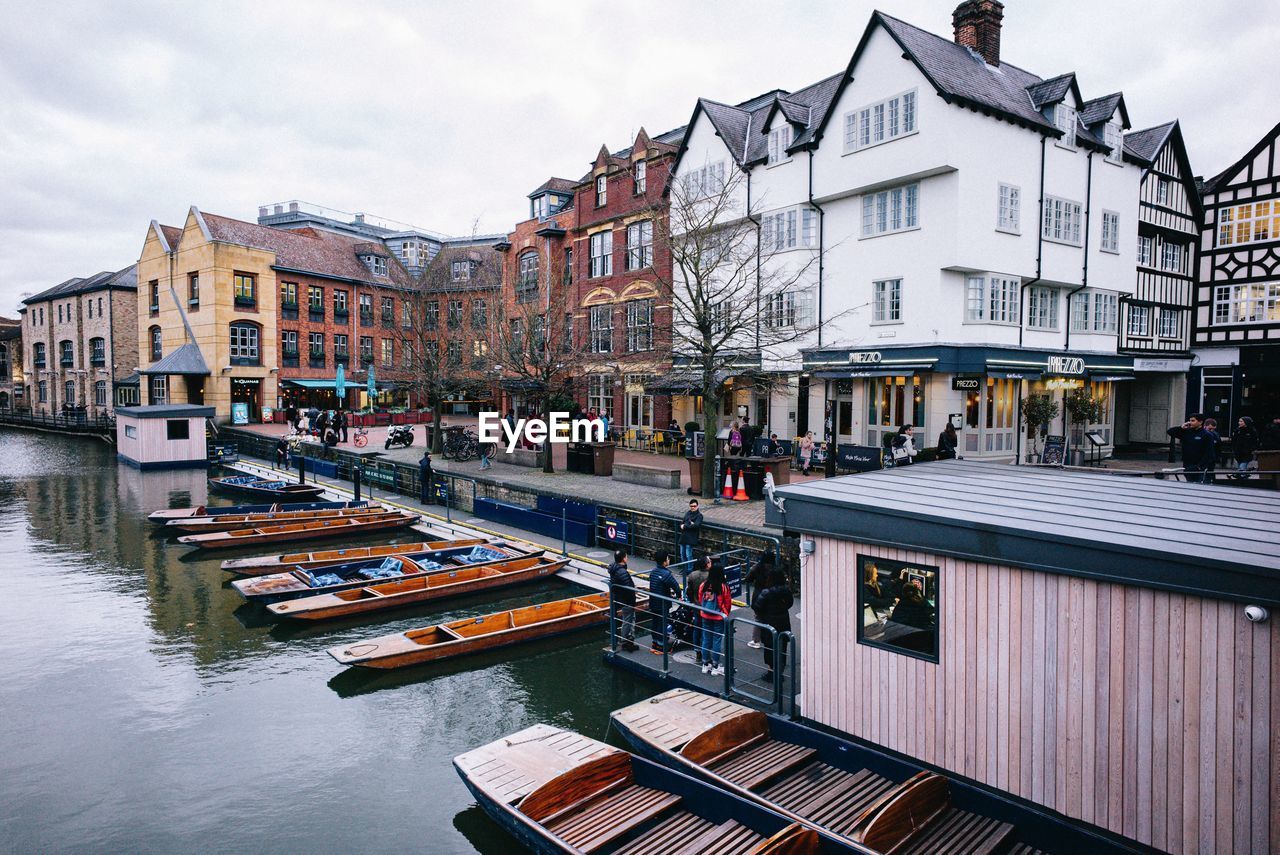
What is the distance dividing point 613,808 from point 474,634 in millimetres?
6377

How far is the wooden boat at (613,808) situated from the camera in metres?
7.21

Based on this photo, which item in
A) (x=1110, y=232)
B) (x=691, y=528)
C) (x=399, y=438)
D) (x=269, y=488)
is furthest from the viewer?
(x=399, y=438)

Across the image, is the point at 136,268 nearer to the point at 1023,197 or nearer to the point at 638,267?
the point at 638,267

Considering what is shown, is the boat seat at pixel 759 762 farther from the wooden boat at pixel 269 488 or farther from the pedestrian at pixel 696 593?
the wooden boat at pixel 269 488

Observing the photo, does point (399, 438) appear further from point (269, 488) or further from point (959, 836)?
point (959, 836)

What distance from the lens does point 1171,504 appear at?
8078 millimetres

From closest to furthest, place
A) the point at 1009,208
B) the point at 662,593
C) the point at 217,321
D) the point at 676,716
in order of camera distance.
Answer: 1. the point at 676,716
2. the point at 662,593
3. the point at 1009,208
4. the point at 217,321

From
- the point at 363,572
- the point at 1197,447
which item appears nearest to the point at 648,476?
the point at 363,572

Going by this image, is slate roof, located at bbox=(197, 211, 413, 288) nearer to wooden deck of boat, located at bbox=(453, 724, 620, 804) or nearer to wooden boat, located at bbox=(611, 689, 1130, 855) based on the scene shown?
wooden deck of boat, located at bbox=(453, 724, 620, 804)

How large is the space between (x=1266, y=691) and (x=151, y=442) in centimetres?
4398

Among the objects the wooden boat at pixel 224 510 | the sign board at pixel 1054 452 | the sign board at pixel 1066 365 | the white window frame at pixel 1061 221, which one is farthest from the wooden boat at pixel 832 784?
the white window frame at pixel 1061 221

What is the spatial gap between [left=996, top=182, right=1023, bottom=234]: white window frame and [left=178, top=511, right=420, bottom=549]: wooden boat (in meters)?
22.9

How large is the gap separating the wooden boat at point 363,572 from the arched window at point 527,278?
20.2 m

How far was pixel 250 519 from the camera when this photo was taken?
77.0ft
